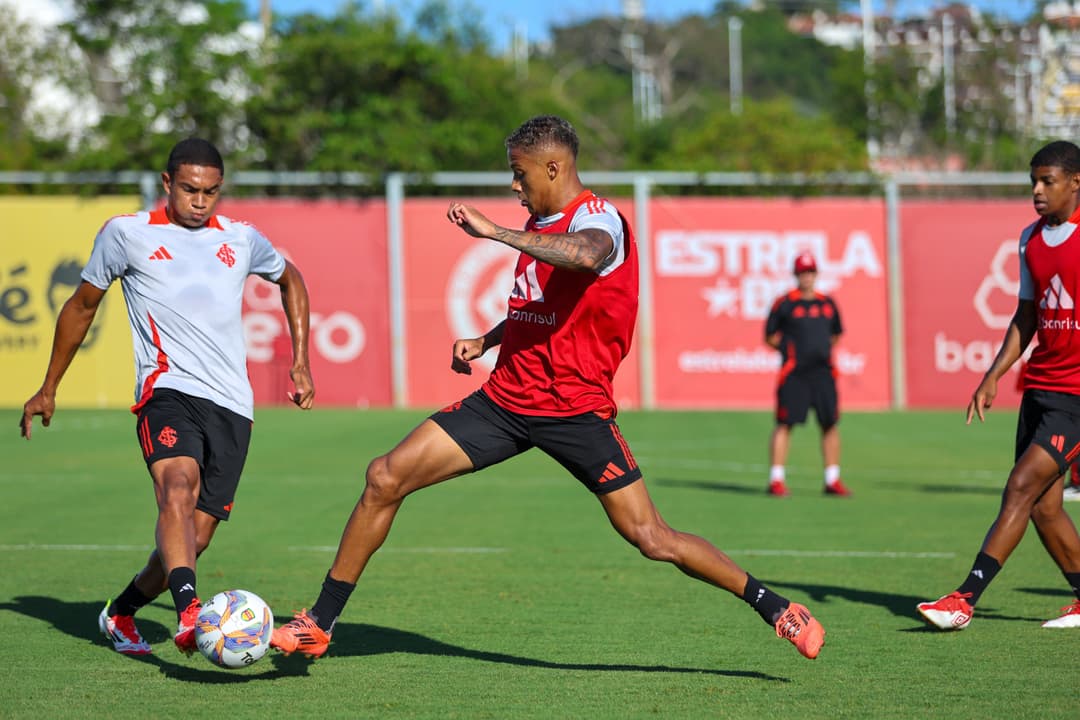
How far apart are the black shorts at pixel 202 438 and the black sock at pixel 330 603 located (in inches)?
28.5

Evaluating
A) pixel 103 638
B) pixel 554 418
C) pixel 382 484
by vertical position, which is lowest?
pixel 103 638

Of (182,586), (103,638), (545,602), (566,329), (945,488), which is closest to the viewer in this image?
(182,586)

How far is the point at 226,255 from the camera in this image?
6742mm

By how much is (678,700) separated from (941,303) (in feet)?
68.0

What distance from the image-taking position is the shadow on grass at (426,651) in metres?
6.45

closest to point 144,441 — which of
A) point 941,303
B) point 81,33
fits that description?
point 941,303

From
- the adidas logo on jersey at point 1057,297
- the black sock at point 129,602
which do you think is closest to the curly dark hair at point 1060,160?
the adidas logo on jersey at point 1057,297

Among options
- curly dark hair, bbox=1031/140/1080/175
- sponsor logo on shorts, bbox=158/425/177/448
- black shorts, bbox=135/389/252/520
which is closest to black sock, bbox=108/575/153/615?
black shorts, bbox=135/389/252/520

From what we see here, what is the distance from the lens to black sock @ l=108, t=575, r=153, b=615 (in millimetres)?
6828

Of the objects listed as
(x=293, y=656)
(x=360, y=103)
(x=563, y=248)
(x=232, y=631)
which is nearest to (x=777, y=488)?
(x=293, y=656)

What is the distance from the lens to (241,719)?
219 inches

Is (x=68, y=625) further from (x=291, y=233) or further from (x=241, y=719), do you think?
(x=291, y=233)

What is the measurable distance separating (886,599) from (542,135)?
12.5 feet

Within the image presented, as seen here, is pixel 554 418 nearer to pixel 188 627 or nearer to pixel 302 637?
pixel 302 637
